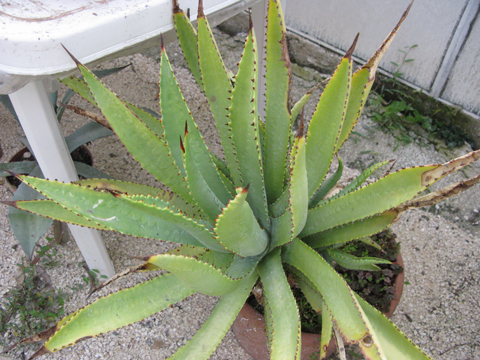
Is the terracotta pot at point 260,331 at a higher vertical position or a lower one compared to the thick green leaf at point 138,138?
lower

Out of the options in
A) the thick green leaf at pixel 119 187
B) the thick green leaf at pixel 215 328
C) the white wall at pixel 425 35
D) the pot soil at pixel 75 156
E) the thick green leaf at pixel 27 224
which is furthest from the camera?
the white wall at pixel 425 35

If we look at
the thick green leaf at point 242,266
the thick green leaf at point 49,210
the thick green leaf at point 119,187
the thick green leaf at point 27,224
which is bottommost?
the thick green leaf at point 27,224

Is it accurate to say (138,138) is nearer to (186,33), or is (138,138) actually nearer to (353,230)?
(186,33)

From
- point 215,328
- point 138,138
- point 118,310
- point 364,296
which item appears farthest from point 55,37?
point 364,296

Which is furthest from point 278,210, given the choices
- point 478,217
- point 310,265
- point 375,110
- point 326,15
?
point 326,15

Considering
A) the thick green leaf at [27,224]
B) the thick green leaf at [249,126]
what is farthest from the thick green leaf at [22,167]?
the thick green leaf at [249,126]

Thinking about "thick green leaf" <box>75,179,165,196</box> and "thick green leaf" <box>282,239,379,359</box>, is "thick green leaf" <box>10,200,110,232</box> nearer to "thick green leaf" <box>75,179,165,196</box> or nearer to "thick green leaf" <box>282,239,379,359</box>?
"thick green leaf" <box>75,179,165,196</box>

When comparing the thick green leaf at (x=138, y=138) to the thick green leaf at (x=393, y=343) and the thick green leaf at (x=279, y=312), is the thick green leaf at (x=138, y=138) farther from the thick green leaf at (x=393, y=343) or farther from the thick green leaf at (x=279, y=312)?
the thick green leaf at (x=393, y=343)

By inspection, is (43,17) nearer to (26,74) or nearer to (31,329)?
(26,74)
